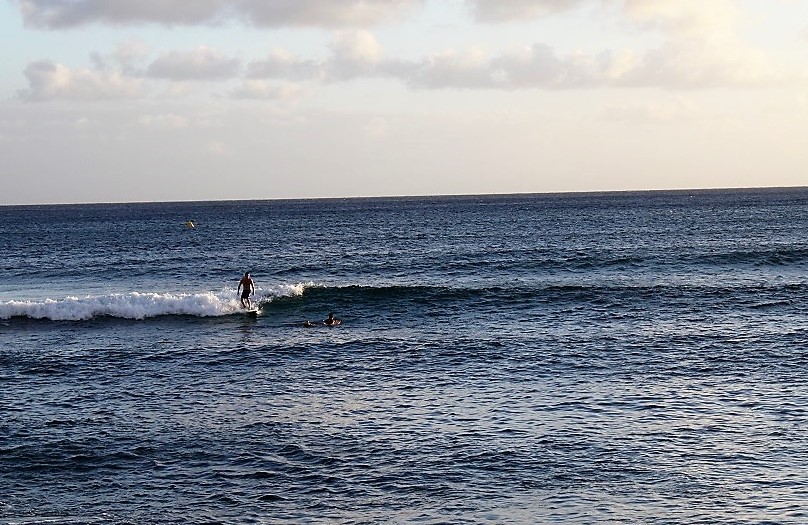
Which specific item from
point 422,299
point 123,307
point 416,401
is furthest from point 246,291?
point 416,401

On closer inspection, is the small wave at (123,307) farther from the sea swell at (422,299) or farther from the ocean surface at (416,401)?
the ocean surface at (416,401)

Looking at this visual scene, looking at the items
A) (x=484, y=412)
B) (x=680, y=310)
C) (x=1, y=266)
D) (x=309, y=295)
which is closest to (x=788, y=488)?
(x=484, y=412)

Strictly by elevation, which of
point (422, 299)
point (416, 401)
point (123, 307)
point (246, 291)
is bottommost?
point (416, 401)

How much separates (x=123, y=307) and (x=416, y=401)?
22.7 meters

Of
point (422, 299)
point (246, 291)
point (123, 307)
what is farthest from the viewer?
point (422, 299)

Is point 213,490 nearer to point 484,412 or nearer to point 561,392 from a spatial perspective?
point 484,412

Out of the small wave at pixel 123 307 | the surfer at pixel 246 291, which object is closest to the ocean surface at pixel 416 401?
the small wave at pixel 123 307

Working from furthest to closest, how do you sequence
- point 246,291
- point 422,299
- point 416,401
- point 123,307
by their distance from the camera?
point 422,299 < point 246,291 < point 123,307 < point 416,401

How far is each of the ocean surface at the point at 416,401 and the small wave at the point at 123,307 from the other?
11 cm

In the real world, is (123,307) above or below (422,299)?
above

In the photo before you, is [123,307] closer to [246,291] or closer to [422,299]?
[246,291]

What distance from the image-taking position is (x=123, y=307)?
43281 mm

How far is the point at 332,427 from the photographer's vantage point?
23062mm

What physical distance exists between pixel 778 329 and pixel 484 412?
16.7m
